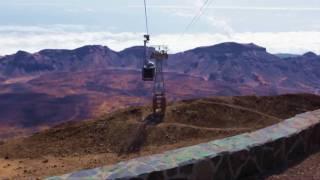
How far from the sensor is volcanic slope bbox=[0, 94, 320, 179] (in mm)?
20797

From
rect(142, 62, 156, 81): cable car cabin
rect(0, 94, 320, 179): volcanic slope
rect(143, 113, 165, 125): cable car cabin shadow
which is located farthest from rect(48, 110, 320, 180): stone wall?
rect(142, 62, 156, 81): cable car cabin

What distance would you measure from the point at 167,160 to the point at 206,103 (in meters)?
17.4

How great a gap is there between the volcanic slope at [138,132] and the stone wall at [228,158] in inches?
314

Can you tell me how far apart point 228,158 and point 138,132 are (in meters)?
13.5

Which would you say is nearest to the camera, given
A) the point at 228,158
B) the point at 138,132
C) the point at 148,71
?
the point at 228,158

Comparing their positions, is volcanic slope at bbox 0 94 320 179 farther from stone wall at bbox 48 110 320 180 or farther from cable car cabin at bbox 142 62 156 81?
stone wall at bbox 48 110 320 180

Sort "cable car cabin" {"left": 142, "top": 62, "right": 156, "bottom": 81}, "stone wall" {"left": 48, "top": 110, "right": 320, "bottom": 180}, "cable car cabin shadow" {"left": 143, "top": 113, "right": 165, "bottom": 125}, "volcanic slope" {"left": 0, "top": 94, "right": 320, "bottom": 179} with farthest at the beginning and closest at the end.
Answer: "cable car cabin" {"left": 142, "top": 62, "right": 156, "bottom": 81}
"cable car cabin shadow" {"left": 143, "top": 113, "right": 165, "bottom": 125}
"volcanic slope" {"left": 0, "top": 94, "right": 320, "bottom": 179}
"stone wall" {"left": 48, "top": 110, "right": 320, "bottom": 180}

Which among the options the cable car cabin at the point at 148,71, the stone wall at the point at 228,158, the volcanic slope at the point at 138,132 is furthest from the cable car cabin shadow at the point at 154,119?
the stone wall at the point at 228,158

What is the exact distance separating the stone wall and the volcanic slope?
797 centimetres

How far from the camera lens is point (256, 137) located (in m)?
10.9

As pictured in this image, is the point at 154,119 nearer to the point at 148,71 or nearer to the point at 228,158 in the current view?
the point at 148,71

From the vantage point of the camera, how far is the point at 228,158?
32.0 feet

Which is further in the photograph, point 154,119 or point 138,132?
point 154,119

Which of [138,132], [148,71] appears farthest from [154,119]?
[148,71]
